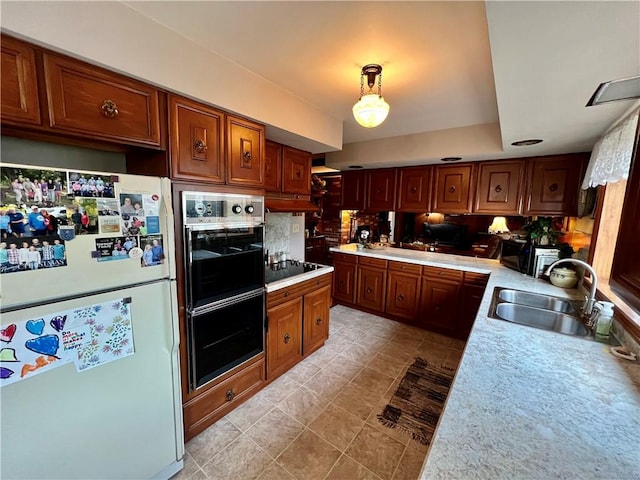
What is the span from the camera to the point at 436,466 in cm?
72

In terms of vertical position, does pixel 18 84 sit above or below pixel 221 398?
above

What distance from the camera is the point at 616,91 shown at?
4.28 ft

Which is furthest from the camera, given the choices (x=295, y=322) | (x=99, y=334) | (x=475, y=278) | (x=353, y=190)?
(x=353, y=190)

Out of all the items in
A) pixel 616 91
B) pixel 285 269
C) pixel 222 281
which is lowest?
pixel 285 269

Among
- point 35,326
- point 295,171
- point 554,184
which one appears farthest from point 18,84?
point 554,184

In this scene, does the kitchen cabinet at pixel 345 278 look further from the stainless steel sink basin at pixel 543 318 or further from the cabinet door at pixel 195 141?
the cabinet door at pixel 195 141

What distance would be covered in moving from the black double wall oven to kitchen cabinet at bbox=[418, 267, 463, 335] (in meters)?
2.13

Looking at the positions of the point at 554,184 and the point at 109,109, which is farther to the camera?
the point at 554,184

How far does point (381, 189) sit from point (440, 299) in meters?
1.68

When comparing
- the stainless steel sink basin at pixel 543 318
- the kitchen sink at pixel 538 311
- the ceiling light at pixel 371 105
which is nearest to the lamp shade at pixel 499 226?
the kitchen sink at pixel 538 311

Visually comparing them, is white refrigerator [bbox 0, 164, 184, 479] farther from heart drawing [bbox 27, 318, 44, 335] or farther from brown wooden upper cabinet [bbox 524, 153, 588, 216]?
brown wooden upper cabinet [bbox 524, 153, 588, 216]

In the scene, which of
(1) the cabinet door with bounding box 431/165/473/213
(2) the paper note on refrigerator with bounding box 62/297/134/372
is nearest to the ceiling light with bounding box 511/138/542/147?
(1) the cabinet door with bounding box 431/165/473/213

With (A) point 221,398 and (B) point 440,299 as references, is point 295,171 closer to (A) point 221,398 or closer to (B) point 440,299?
(A) point 221,398

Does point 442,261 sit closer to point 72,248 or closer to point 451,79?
point 451,79
